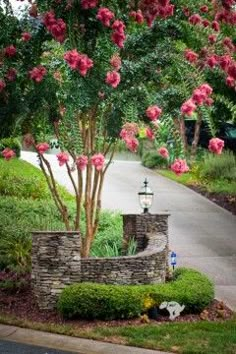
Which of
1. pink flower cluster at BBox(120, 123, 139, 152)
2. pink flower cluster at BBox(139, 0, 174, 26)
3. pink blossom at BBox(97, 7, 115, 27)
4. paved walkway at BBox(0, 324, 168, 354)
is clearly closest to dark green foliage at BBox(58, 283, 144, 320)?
paved walkway at BBox(0, 324, 168, 354)

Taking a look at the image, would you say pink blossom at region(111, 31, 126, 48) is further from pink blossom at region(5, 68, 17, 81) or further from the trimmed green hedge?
the trimmed green hedge

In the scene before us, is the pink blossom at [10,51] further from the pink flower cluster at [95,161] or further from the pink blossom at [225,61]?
the pink blossom at [225,61]

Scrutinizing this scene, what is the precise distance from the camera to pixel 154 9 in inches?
297

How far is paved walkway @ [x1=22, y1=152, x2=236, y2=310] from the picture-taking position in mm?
10773

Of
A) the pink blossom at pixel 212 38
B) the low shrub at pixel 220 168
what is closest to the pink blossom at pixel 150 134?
the pink blossom at pixel 212 38

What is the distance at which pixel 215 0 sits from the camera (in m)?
7.52

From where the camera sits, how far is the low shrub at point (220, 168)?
63.2 ft

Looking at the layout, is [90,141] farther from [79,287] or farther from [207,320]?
[207,320]

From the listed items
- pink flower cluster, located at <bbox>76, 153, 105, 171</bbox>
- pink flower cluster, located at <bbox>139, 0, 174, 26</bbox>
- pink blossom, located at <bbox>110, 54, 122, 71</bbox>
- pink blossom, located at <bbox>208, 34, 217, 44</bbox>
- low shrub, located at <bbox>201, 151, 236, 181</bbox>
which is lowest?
low shrub, located at <bbox>201, 151, 236, 181</bbox>

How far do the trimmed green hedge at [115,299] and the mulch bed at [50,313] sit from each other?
10 centimetres

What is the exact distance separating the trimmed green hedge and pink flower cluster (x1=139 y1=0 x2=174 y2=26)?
10.5 feet

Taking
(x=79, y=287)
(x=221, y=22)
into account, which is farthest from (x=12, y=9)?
(x=79, y=287)

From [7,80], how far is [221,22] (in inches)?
106

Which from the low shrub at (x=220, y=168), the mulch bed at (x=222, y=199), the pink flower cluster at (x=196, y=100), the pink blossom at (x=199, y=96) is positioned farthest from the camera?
the low shrub at (x=220, y=168)
